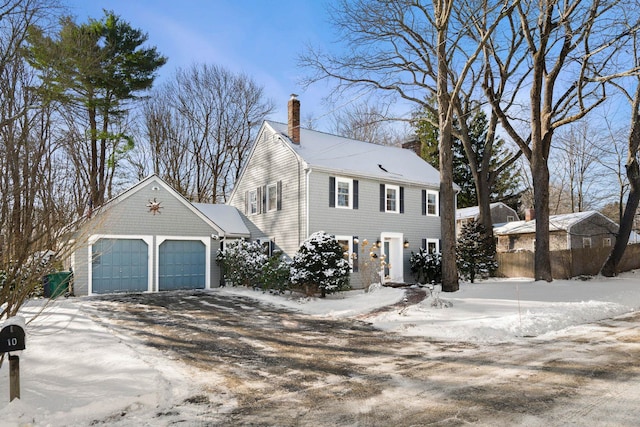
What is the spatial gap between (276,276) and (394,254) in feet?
21.0

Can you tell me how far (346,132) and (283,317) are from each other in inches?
1017

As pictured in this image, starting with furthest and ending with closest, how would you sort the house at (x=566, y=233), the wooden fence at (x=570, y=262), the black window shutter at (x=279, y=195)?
the house at (x=566, y=233) < the wooden fence at (x=570, y=262) < the black window shutter at (x=279, y=195)

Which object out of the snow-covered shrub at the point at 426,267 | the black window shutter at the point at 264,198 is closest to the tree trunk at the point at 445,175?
the snow-covered shrub at the point at 426,267

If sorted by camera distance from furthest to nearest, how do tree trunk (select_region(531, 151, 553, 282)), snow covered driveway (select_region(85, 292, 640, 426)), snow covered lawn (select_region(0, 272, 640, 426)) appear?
tree trunk (select_region(531, 151, 553, 282)), snow covered lawn (select_region(0, 272, 640, 426)), snow covered driveway (select_region(85, 292, 640, 426))

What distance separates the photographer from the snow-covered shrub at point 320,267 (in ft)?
46.9

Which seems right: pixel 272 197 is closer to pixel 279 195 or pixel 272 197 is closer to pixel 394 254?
pixel 279 195

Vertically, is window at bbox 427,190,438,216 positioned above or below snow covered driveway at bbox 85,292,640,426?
above

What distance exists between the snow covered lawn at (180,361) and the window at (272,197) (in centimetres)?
531

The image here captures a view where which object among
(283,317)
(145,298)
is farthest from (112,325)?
(145,298)

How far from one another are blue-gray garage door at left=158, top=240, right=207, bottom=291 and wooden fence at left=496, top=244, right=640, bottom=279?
1476 cm

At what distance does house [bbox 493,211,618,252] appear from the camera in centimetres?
2506

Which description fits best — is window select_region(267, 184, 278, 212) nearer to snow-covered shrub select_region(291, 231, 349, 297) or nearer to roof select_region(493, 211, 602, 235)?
snow-covered shrub select_region(291, 231, 349, 297)

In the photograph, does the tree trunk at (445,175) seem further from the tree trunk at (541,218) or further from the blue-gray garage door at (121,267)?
the blue-gray garage door at (121,267)

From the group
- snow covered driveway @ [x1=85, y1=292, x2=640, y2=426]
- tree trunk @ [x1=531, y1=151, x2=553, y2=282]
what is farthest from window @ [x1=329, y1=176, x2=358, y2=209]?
snow covered driveway @ [x1=85, y1=292, x2=640, y2=426]
